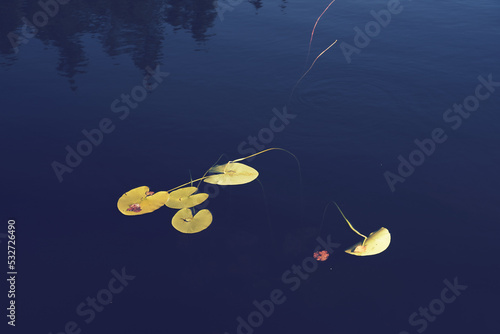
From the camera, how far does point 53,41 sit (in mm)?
15836

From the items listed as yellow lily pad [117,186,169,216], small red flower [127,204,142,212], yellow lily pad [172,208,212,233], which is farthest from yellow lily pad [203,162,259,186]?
small red flower [127,204,142,212]

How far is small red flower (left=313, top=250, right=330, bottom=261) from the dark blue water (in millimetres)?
167

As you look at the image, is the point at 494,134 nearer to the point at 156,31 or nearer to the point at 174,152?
the point at 174,152

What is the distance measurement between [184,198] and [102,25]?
9.93m

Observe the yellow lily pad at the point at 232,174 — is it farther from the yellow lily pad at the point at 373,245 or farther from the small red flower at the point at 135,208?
the yellow lily pad at the point at 373,245

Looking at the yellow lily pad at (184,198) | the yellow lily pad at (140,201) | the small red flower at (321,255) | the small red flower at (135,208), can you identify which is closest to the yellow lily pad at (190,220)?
the yellow lily pad at (184,198)

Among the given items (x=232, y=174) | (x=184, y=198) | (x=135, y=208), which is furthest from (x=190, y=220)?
(x=232, y=174)

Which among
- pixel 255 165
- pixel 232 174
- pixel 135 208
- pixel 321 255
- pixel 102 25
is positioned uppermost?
pixel 102 25

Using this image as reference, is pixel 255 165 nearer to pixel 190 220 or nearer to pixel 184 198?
pixel 184 198

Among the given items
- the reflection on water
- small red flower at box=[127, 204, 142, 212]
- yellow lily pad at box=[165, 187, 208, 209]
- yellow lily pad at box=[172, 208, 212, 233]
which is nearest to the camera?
yellow lily pad at box=[172, 208, 212, 233]

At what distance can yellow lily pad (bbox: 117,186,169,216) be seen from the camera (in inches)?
362

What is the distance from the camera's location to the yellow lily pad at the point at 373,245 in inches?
327

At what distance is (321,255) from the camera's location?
8.44 meters

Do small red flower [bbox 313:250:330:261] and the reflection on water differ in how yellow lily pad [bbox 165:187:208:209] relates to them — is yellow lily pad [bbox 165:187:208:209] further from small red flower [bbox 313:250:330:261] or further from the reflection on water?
the reflection on water
